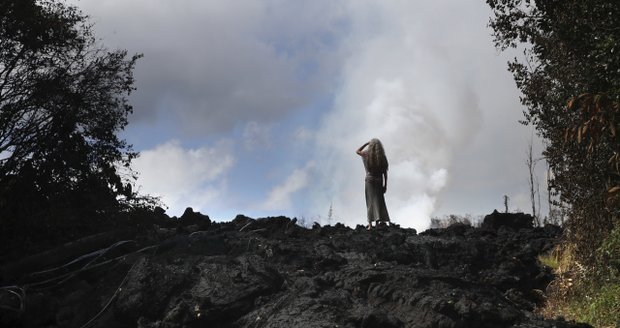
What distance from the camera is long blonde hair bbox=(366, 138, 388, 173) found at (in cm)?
1566

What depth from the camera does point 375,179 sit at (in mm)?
15906

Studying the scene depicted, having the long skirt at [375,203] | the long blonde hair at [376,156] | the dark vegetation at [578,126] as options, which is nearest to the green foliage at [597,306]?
the dark vegetation at [578,126]

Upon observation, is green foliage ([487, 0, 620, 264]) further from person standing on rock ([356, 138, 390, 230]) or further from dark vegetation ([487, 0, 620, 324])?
person standing on rock ([356, 138, 390, 230])

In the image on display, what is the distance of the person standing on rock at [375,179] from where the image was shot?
15.7 m

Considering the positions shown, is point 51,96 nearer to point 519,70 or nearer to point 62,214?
point 62,214

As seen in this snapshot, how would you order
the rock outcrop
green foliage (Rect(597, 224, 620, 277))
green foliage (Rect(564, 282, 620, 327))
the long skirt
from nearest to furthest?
the rock outcrop
green foliage (Rect(564, 282, 620, 327))
green foliage (Rect(597, 224, 620, 277))
the long skirt

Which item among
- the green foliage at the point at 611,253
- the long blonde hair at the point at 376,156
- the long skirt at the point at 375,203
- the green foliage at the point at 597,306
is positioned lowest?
the green foliage at the point at 597,306

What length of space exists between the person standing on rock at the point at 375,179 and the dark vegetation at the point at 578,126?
389 cm

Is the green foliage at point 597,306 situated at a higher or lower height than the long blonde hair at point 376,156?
lower

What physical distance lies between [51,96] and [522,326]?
1159cm

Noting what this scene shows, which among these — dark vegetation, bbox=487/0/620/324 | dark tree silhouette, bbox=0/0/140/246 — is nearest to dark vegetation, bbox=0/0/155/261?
dark tree silhouette, bbox=0/0/140/246

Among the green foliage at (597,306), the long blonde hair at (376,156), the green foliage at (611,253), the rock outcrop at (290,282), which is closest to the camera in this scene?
the rock outcrop at (290,282)

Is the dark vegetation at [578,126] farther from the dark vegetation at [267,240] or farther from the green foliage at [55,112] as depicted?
the green foliage at [55,112]

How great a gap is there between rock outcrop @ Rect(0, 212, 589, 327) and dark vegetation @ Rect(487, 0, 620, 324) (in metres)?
1.41
